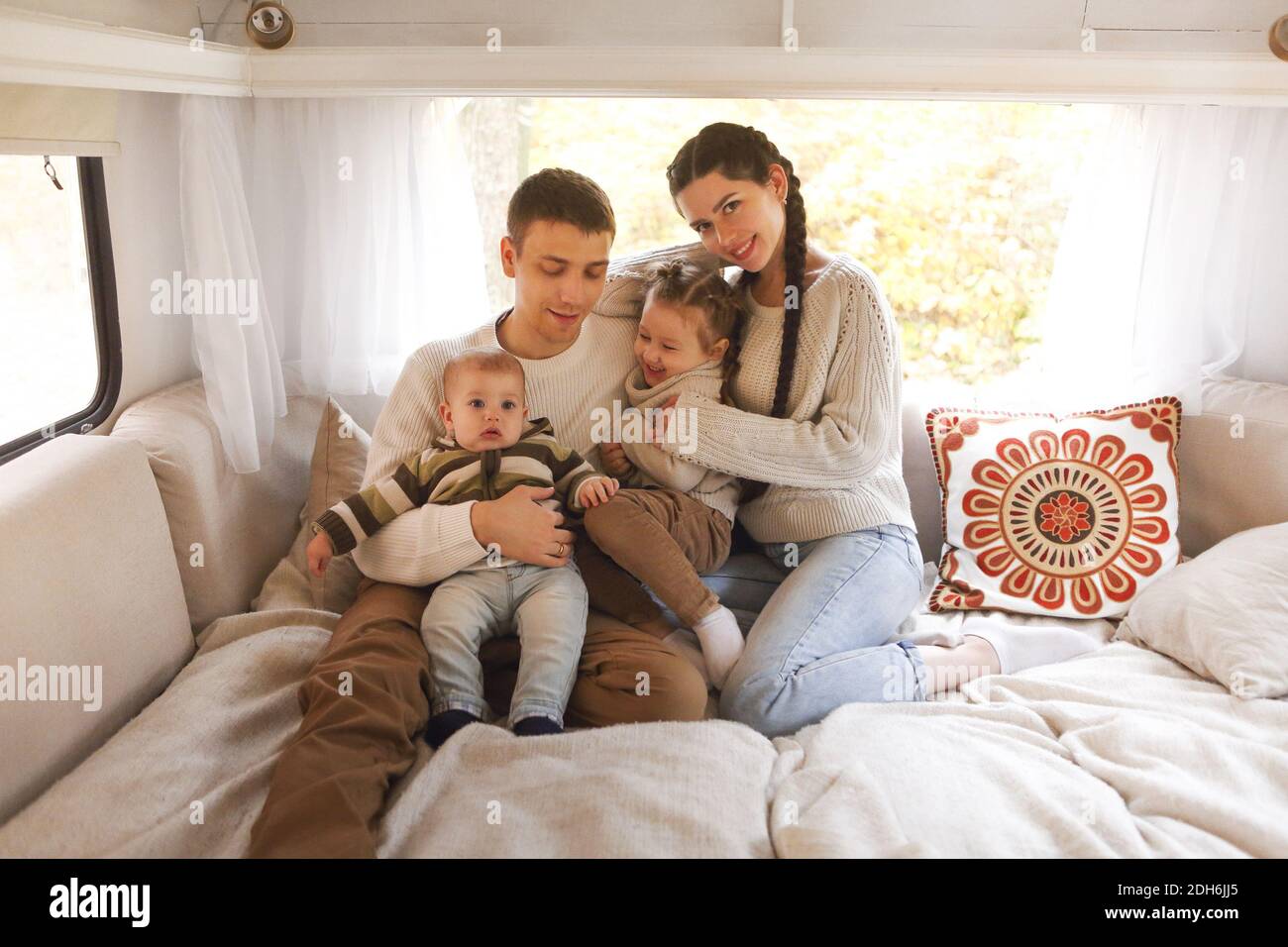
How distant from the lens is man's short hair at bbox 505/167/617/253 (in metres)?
2.17

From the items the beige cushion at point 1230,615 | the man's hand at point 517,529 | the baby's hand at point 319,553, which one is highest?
the man's hand at point 517,529

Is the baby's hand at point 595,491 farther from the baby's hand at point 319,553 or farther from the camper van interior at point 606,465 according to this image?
the baby's hand at point 319,553

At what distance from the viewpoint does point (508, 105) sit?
10.4 feet

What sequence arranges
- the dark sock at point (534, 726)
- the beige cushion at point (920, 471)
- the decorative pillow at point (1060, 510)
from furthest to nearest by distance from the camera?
1. the beige cushion at point (920, 471)
2. the decorative pillow at point (1060, 510)
3. the dark sock at point (534, 726)

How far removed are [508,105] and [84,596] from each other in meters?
2.00

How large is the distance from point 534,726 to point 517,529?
0.38 metres

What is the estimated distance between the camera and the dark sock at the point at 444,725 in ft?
6.14

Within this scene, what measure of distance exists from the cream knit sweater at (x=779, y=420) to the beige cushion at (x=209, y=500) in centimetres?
32

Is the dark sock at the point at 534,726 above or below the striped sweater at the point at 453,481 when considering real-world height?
below

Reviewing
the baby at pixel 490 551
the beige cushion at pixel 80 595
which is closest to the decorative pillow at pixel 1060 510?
the baby at pixel 490 551

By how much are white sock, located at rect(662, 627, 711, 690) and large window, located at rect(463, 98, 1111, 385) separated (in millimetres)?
1574

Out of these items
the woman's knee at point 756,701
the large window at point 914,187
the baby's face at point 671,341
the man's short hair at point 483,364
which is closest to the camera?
the woman's knee at point 756,701
